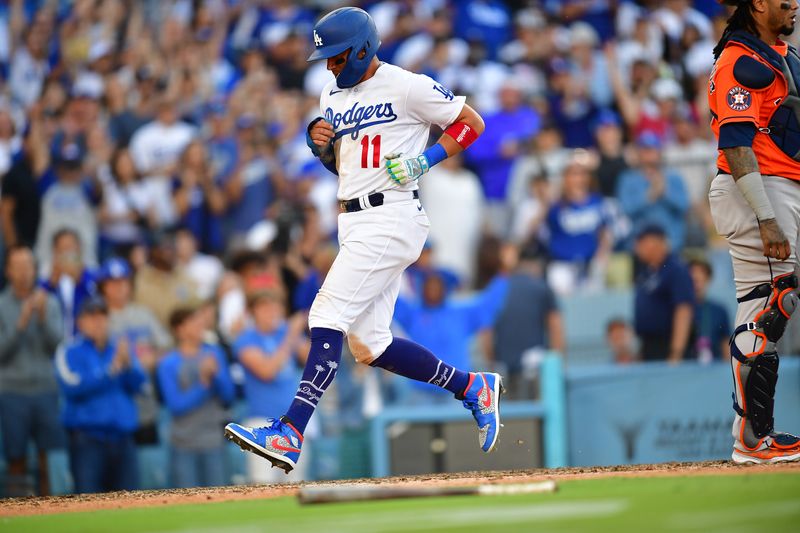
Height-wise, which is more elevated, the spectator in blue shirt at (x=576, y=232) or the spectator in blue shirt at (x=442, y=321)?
the spectator in blue shirt at (x=576, y=232)

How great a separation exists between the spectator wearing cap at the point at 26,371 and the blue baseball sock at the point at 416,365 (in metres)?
A: 5.04

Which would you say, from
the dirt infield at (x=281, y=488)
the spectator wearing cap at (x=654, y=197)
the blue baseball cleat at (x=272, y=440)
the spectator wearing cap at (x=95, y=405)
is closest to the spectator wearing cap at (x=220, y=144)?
the spectator wearing cap at (x=95, y=405)

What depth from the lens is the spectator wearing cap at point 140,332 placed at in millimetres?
11023

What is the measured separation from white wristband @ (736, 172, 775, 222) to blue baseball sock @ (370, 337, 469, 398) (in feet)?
6.01

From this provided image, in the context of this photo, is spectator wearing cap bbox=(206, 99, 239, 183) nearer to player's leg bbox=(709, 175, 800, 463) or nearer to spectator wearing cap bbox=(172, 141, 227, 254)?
spectator wearing cap bbox=(172, 141, 227, 254)

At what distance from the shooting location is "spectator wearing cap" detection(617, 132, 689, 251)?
12445 millimetres

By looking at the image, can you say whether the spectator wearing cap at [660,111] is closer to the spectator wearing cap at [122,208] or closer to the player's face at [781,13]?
the spectator wearing cap at [122,208]

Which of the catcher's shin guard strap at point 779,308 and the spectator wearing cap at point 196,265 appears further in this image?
the spectator wearing cap at point 196,265

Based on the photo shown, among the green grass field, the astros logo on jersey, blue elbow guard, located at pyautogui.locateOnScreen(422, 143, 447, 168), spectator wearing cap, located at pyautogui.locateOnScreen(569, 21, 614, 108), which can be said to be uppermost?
spectator wearing cap, located at pyautogui.locateOnScreen(569, 21, 614, 108)

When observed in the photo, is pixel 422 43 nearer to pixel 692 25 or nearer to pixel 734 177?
pixel 692 25

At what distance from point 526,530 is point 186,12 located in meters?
13.8

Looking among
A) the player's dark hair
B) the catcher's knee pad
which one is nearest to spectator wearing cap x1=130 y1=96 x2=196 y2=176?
the player's dark hair

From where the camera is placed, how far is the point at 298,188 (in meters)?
14.0

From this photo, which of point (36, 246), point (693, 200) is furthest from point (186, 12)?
point (693, 200)
